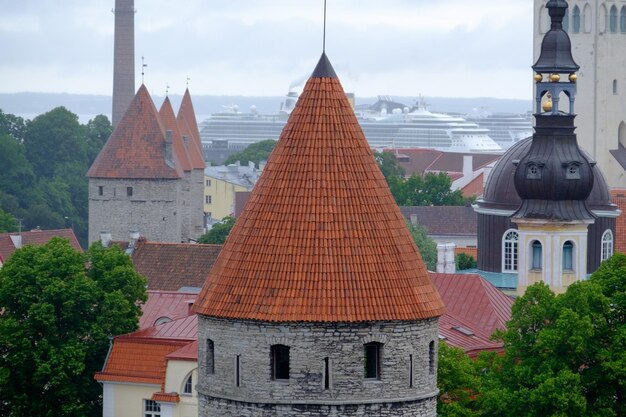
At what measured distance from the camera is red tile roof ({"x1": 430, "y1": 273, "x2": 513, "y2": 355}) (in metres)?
50.8

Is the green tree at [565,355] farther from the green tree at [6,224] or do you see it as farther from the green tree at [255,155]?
the green tree at [255,155]

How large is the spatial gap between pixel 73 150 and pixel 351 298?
388 feet

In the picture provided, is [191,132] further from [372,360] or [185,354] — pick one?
[372,360]

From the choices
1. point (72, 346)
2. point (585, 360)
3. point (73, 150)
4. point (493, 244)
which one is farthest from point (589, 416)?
point (73, 150)

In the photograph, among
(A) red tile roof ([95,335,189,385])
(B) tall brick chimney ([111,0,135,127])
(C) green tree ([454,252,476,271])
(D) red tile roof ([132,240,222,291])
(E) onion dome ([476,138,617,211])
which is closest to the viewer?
(A) red tile roof ([95,335,189,385])

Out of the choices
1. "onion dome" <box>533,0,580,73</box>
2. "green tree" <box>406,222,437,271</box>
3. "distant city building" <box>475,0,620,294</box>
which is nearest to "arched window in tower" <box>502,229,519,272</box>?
"distant city building" <box>475,0,620,294</box>

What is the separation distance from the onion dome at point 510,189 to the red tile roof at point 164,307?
11.3 m

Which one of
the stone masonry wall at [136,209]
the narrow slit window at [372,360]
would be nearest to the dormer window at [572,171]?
the narrow slit window at [372,360]

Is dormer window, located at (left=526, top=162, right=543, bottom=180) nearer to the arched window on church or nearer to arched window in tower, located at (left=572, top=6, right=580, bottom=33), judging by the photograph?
arched window in tower, located at (left=572, top=6, right=580, bottom=33)

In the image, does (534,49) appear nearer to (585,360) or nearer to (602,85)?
(602,85)

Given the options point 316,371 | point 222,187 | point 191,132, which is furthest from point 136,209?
point 316,371

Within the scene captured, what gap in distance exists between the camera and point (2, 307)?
5197 cm

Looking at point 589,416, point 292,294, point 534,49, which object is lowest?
point 589,416

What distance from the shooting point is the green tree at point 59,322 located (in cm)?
4956
